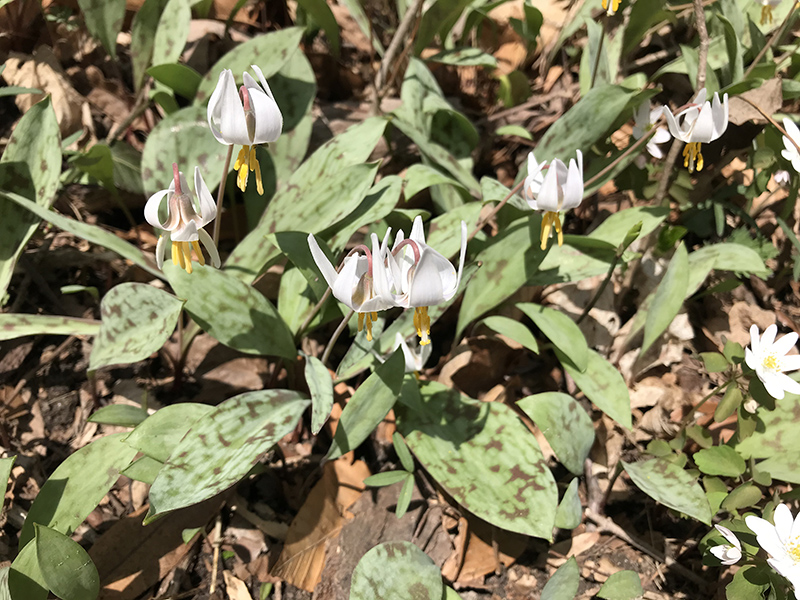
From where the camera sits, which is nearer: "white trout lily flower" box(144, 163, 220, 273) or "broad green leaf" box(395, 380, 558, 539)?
"white trout lily flower" box(144, 163, 220, 273)

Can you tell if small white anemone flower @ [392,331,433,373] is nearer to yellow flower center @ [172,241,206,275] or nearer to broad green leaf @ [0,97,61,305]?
yellow flower center @ [172,241,206,275]

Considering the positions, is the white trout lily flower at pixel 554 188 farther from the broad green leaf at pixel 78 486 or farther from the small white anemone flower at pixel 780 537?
the broad green leaf at pixel 78 486

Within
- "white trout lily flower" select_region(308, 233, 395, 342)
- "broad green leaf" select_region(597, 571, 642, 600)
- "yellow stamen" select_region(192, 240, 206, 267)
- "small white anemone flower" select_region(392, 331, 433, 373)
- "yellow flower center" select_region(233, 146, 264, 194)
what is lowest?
"broad green leaf" select_region(597, 571, 642, 600)

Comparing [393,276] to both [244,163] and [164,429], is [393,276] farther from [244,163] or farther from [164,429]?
[164,429]

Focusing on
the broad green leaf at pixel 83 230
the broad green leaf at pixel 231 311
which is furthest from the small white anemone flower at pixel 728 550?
the broad green leaf at pixel 83 230

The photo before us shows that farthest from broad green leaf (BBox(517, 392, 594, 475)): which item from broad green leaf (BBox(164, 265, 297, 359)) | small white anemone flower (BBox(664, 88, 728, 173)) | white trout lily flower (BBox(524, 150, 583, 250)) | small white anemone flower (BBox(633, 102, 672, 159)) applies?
small white anemone flower (BBox(633, 102, 672, 159))

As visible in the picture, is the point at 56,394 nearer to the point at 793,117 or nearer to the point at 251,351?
the point at 251,351

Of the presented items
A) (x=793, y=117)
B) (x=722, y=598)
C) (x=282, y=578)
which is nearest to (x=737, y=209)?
(x=793, y=117)
